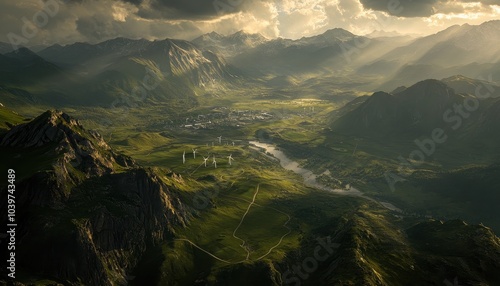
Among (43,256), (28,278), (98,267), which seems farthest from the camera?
(98,267)

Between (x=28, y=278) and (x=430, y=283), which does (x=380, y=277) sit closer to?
(x=430, y=283)

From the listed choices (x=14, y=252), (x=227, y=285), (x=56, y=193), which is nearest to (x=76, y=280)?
(x=14, y=252)

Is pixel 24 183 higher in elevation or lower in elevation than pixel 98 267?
higher

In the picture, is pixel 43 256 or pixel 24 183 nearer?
pixel 43 256

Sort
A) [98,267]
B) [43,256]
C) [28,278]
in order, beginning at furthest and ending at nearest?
[98,267] < [43,256] < [28,278]

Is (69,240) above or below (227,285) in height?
above

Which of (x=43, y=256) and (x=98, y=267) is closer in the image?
(x=43, y=256)

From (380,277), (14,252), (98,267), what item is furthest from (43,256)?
(380,277)

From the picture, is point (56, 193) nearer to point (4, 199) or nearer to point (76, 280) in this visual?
point (4, 199)

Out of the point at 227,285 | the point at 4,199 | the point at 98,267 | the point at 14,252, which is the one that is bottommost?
the point at 227,285
